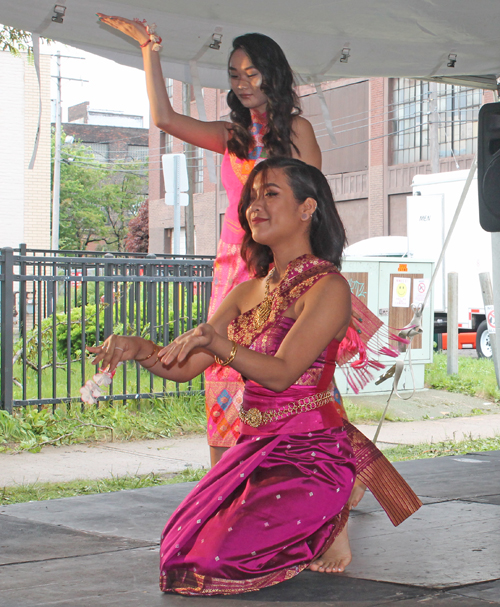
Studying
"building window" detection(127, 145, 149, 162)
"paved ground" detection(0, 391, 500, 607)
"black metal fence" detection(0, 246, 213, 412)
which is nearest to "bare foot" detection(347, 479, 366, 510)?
"paved ground" detection(0, 391, 500, 607)

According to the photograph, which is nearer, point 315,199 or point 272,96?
point 315,199

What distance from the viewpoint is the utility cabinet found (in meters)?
9.80

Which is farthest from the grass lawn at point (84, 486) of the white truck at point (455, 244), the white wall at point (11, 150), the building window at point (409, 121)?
the building window at point (409, 121)

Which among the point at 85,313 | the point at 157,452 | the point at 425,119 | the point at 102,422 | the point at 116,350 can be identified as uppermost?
the point at 425,119

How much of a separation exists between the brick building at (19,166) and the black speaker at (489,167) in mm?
23110

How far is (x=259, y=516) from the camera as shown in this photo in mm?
2830

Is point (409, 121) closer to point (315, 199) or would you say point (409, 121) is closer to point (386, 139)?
point (386, 139)

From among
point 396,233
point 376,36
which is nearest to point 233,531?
point 376,36

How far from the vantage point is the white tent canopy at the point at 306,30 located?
418 centimetres

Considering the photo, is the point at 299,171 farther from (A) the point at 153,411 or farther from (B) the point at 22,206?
(B) the point at 22,206

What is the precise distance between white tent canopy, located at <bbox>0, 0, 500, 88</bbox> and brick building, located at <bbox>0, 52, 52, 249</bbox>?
2228 cm

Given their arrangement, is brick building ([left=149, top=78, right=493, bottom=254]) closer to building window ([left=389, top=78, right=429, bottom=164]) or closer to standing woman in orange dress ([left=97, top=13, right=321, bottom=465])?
building window ([left=389, top=78, right=429, bottom=164])

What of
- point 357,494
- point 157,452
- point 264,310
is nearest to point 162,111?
point 264,310

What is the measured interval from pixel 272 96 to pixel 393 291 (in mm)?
6714
